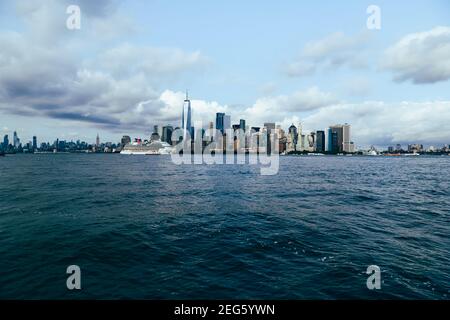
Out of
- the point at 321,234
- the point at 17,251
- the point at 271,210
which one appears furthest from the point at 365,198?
the point at 17,251

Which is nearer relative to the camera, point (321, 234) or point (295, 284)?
point (295, 284)

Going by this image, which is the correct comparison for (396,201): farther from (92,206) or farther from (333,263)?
(92,206)
